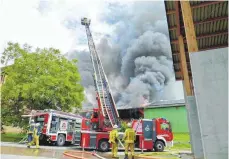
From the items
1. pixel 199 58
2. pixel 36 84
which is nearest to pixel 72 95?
pixel 36 84

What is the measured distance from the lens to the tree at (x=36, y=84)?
21.1 m

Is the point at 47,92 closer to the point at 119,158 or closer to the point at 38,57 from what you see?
the point at 38,57

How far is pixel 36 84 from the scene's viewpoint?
2102cm

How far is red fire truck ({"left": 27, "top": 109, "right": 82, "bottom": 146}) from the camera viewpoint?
1683cm

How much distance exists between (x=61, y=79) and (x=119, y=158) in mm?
12436

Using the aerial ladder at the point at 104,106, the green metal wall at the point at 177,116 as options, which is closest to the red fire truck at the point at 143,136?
the aerial ladder at the point at 104,106

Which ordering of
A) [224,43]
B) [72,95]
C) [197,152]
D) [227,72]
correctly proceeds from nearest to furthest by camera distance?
1. [227,72]
2. [224,43]
3. [197,152]
4. [72,95]

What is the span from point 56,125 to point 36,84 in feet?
17.4

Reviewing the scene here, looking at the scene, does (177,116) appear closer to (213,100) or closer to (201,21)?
(201,21)

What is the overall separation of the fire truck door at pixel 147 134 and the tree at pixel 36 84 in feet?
33.1

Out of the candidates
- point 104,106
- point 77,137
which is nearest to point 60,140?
point 77,137

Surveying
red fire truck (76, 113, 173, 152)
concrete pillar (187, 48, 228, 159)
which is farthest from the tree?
concrete pillar (187, 48, 228, 159)

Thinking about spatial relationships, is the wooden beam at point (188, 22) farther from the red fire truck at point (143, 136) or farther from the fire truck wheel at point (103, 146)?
the fire truck wheel at point (103, 146)

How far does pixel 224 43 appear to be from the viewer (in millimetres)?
9758
